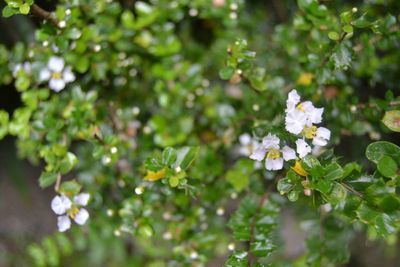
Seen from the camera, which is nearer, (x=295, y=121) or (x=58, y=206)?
(x=295, y=121)

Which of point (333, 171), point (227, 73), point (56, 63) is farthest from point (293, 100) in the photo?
point (56, 63)

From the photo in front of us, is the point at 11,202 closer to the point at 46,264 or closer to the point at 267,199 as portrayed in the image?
the point at 46,264

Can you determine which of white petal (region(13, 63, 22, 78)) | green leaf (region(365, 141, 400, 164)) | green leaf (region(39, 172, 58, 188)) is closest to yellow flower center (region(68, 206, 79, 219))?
green leaf (region(39, 172, 58, 188))

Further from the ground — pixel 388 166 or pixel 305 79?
pixel 388 166

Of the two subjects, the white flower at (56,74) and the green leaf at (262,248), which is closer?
the green leaf at (262,248)

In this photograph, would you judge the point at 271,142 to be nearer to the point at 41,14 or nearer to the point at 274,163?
the point at 274,163

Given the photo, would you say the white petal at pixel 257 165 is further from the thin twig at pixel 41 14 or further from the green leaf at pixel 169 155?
the thin twig at pixel 41 14

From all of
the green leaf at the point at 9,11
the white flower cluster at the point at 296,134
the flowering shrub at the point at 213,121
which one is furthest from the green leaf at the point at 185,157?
the green leaf at the point at 9,11
